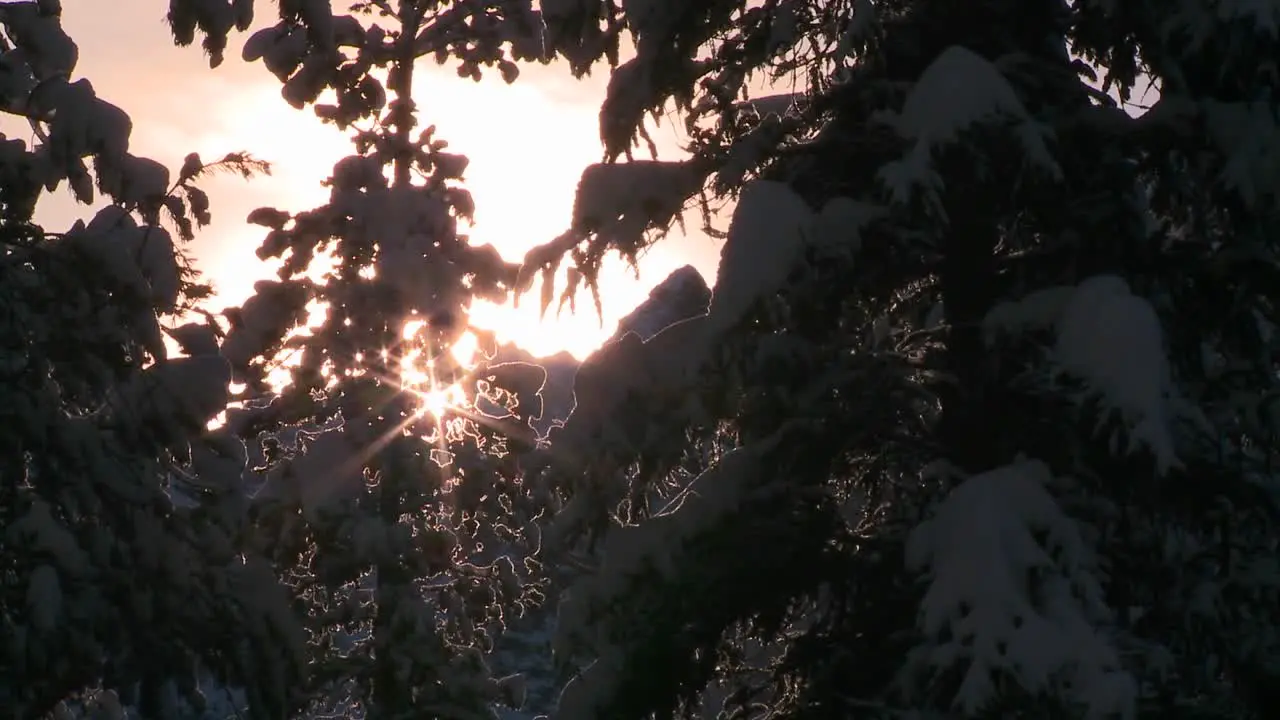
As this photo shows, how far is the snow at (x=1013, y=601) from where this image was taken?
4871 mm

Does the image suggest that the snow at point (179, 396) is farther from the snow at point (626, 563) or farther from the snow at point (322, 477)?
the snow at point (322, 477)

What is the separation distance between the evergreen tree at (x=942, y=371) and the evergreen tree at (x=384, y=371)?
29.8ft

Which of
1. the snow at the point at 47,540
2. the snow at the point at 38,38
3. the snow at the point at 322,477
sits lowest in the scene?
the snow at the point at 47,540

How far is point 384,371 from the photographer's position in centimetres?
1602

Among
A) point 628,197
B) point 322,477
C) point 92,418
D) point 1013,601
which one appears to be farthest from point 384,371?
point 1013,601

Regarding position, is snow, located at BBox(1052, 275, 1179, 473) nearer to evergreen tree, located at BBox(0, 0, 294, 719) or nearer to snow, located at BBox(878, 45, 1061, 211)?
snow, located at BBox(878, 45, 1061, 211)

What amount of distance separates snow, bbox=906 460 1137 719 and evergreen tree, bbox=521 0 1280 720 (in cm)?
2

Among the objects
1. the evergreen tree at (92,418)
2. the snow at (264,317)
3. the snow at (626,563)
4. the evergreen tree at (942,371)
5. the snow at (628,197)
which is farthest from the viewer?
the snow at (264,317)

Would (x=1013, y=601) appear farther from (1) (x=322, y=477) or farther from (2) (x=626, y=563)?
(1) (x=322, y=477)

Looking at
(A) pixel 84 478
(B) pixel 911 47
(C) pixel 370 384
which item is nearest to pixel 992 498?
(B) pixel 911 47

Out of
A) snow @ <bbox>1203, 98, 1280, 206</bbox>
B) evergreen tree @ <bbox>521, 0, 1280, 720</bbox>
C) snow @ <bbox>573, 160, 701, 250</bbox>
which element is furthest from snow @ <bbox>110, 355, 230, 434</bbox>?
snow @ <bbox>1203, 98, 1280, 206</bbox>

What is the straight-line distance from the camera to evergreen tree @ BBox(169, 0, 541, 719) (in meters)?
15.5

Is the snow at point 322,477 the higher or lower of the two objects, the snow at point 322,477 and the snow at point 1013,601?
the higher

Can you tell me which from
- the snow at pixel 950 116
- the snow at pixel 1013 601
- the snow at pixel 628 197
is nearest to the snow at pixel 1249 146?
the snow at pixel 950 116
